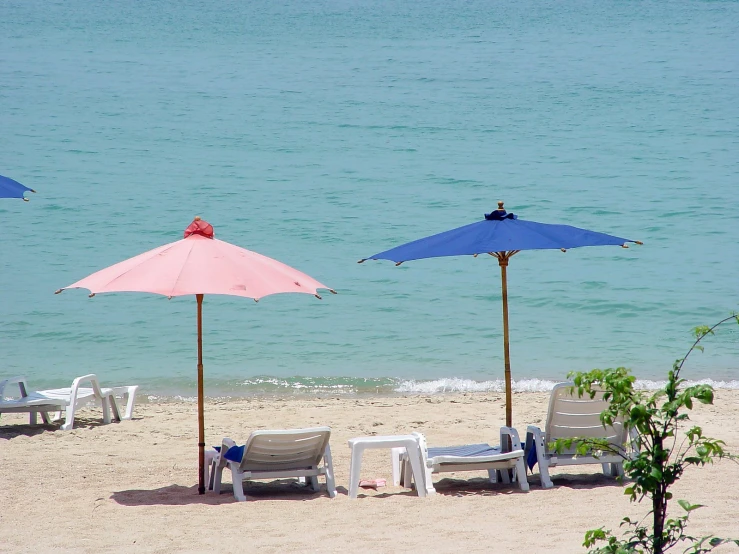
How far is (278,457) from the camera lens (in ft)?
21.3

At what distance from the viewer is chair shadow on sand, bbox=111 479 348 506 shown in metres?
6.46

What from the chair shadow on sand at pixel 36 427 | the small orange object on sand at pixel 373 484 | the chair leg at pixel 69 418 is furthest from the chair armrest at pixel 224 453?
the chair shadow on sand at pixel 36 427

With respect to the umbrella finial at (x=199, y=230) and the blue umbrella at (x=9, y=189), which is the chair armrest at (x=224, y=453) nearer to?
the umbrella finial at (x=199, y=230)

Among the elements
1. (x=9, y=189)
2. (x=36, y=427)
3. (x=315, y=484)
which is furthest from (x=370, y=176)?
(x=315, y=484)

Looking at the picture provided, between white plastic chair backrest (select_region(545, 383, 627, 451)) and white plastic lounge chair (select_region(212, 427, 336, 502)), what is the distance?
1.58 metres

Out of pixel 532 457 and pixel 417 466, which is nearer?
pixel 417 466

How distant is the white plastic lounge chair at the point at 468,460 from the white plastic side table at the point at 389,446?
0.12ft

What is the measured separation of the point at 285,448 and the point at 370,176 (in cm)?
2029

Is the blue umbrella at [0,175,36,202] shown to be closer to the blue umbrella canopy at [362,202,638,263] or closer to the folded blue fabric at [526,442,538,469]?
the blue umbrella canopy at [362,202,638,263]

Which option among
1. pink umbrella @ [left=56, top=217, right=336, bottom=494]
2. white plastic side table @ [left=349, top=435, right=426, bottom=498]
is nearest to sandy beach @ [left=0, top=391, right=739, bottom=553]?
white plastic side table @ [left=349, top=435, right=426, bottom=498]

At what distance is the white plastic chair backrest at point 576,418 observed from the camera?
661cm

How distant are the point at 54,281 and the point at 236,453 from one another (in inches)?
537

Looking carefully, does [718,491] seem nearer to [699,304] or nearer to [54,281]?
[699,304]

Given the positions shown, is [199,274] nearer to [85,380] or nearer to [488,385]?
[85,380]
